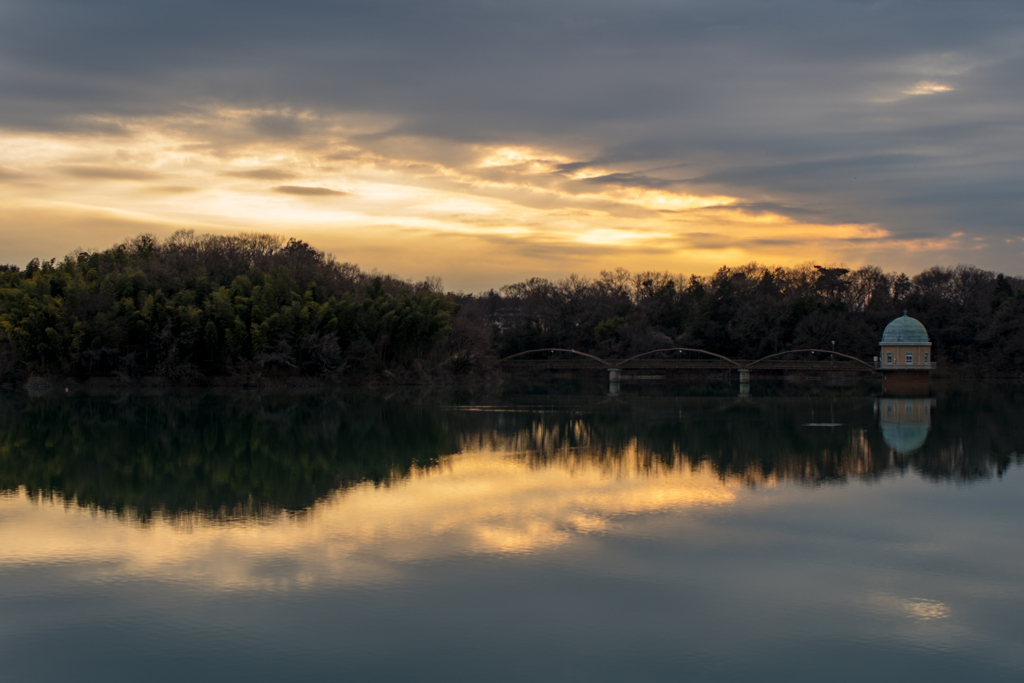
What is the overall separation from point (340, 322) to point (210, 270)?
880 centimetres

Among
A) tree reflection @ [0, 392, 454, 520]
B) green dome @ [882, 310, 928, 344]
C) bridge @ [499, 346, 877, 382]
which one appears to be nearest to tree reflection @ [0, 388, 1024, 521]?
tree reflection @ [0, 392, 454, 520]

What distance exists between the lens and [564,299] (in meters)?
77.4

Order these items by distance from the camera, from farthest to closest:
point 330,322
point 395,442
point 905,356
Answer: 1. point 905,356
2. point 330,322
3. point 395,442

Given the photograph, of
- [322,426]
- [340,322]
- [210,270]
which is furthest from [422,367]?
[322,426]

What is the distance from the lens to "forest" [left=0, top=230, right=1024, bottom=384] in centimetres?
4772

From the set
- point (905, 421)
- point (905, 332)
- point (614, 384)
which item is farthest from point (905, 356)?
point (905, 421)

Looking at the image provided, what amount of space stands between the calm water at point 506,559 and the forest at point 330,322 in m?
23.5

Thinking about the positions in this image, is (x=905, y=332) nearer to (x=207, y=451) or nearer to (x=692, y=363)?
(x=692, y=363)

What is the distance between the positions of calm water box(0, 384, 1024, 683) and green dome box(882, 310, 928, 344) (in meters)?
31.3

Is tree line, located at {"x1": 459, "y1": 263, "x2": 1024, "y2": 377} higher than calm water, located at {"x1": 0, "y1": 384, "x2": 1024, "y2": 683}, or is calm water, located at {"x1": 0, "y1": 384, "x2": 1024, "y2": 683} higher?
tree line, located at {"x1": 459, "y1": 263, "x2": 1024, "y2": 377}

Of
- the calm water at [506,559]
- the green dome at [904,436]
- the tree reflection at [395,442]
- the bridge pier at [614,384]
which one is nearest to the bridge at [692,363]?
the bridge pier at [614,384]

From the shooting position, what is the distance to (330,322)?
163 feet

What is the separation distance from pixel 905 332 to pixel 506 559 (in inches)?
1972

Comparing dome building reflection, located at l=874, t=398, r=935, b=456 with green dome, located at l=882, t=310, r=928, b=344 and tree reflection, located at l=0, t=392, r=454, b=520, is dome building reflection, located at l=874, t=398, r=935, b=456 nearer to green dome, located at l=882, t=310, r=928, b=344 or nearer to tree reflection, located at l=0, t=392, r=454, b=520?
green dome, located at l=882, t=310, r=928, b=344
